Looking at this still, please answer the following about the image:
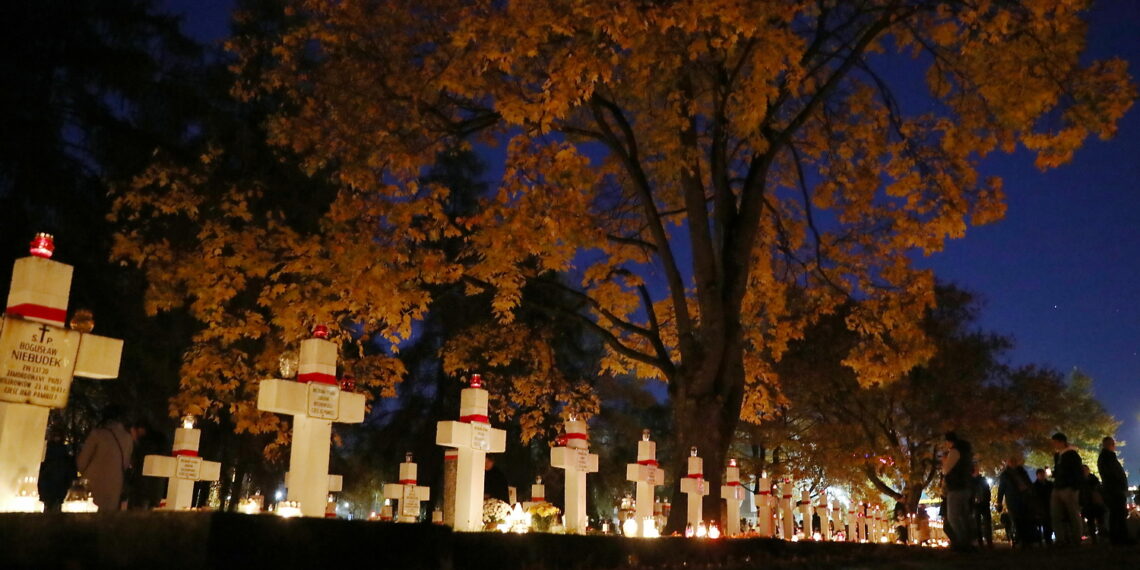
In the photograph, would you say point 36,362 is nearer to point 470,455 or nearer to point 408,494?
point 470,455

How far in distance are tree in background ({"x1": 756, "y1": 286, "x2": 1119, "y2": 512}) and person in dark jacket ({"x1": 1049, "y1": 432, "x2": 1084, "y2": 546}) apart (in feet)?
52.5

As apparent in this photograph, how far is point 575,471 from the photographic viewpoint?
13.5 meters

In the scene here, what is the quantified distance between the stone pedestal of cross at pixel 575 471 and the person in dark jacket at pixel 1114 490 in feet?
27.8

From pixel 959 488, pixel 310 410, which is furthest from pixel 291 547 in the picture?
pixel 959 488

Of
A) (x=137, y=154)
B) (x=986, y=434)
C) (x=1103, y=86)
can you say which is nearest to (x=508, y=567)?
(x=1103, y=86)

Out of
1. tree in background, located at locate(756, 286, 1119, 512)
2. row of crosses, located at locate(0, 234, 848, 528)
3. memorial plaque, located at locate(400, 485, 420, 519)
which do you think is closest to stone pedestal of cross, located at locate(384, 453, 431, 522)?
memorial plaque, located at locate(400, 485, 420, 519)

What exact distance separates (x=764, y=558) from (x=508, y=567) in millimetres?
3953

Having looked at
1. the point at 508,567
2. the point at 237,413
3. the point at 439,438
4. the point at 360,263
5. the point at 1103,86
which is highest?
the point at 1103,86

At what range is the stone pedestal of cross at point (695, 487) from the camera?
14.1 meters

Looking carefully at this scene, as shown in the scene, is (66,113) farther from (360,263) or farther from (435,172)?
(435,172)

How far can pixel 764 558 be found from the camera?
11.3m

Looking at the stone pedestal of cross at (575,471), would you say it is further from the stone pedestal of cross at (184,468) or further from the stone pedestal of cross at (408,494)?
the stone pedestal of cross at (184,468)

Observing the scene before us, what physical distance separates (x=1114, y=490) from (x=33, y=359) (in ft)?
51.1

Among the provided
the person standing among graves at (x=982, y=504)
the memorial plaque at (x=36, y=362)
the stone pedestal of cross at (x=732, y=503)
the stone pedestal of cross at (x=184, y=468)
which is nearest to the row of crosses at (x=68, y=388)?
the memorial plaque at (x=36, y=362)
